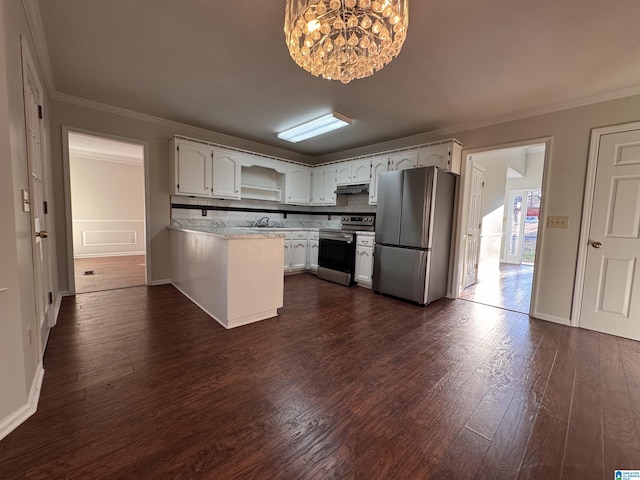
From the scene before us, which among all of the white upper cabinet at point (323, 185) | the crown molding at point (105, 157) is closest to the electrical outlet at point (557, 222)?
the white upper cabinet at point (323, 185)

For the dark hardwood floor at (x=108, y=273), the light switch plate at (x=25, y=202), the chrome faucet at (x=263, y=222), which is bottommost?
the dark hardwood floor at (x=108, y=273)

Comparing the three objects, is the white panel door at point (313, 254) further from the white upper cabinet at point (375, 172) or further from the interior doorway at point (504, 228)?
the interior doorway at point (504, 228)

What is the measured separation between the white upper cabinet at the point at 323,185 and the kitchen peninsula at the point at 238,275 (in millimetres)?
2545

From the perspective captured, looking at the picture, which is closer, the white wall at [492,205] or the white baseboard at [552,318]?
the white baseboard at [552,318]

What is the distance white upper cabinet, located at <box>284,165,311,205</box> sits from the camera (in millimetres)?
5191

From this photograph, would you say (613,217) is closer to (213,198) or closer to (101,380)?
(101,380)

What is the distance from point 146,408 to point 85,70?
312 cm

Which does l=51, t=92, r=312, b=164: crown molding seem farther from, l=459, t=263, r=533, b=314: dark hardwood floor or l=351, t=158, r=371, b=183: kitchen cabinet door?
l=459, t=263, r=533, b=314: dark hardwood floor

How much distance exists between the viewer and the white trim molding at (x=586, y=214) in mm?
2738

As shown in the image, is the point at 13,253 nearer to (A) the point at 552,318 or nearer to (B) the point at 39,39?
(B) the point at 39,39

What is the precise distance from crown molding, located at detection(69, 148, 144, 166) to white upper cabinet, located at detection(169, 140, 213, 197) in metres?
3.99

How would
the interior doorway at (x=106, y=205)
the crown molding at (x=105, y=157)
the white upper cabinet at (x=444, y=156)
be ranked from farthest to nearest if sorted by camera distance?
the crown molding at (x=105, y=157), the interior doorway at (x=106, y=205), the white upper cabinet at (x=444, y=156)

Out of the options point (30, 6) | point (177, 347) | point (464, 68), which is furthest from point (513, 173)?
point (30, 6)

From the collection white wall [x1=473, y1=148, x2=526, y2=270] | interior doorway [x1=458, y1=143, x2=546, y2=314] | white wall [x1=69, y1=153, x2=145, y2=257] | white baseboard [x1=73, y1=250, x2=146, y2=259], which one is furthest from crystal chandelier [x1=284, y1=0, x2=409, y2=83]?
white baseboard [x1=73, y1=250, x2=146, y2=259]
